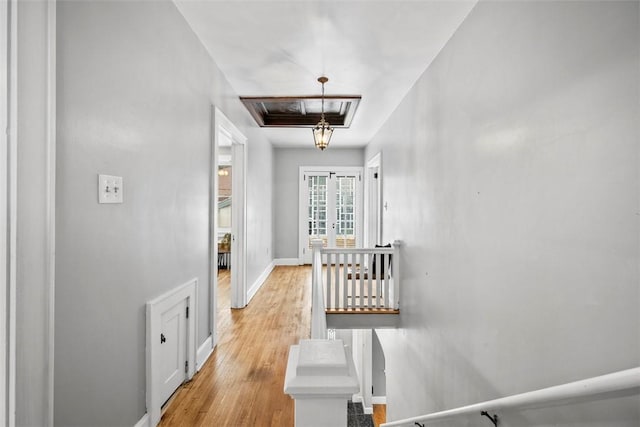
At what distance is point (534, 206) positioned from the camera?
148cm

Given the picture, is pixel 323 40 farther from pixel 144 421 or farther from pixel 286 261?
pixel 286 261

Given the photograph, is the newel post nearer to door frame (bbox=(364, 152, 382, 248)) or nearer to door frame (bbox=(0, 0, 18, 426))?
door frame (bbox=(364, 152, 382, 248))

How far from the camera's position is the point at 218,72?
3031mm

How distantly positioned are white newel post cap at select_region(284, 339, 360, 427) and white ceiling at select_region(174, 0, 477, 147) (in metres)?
2.11

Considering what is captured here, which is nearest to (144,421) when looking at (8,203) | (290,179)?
(8,203)

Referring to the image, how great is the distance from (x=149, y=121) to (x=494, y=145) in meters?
1.90

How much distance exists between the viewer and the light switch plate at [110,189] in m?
1.43

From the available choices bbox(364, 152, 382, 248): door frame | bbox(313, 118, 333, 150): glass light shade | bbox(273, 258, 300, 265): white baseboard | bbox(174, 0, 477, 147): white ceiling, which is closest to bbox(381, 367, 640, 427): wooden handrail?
bbox(174, 0, 477, 147): white ceiling

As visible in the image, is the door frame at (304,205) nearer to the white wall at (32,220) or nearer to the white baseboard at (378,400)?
the white baseboard at (378,400)

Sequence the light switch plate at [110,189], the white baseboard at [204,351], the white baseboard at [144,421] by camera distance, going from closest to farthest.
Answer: the light switch plate at [110,189] → the white baseboard at [144,421] → the white baseboard at [204,351]

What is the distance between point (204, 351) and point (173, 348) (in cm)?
57

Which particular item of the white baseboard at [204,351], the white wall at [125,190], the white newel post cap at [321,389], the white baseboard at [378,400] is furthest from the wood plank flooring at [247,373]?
the white baseboard at [378,400]

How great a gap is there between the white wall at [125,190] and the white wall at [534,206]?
189cm

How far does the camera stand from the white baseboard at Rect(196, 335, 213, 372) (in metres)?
2.58
